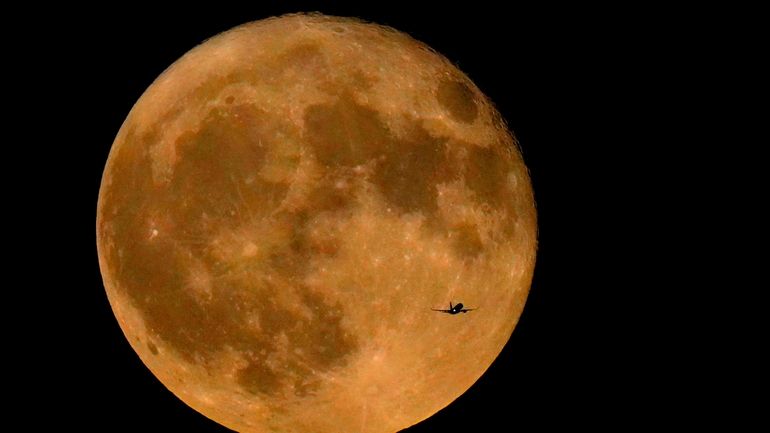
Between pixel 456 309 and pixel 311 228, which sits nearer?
pixel 311 228

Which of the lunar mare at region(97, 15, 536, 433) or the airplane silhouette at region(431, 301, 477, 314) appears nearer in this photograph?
the lunar mare at region(97, 15, 536, 433)

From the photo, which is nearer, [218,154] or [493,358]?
[218,154]

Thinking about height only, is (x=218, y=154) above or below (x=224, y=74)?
below

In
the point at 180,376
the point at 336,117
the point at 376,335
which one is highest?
the point at 336,117

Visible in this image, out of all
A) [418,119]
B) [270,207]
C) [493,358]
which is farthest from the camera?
[493,358]

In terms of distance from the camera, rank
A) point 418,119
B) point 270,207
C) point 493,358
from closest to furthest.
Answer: point 270,207, point 418,119, point 493,358

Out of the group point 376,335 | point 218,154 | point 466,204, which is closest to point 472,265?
point 466,204

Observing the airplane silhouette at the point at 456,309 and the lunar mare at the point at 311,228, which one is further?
the airplane silhouette at the point at 456,309

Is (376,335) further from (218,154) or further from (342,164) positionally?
(218,154)
